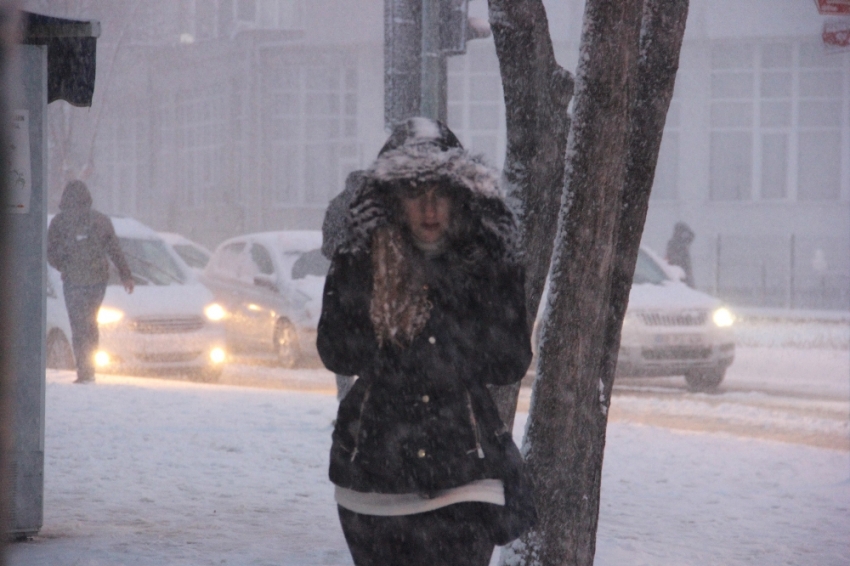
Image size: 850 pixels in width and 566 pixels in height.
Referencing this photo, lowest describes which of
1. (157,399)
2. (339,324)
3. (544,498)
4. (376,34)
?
(157,399)

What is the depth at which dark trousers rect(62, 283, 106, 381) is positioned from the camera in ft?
37.2

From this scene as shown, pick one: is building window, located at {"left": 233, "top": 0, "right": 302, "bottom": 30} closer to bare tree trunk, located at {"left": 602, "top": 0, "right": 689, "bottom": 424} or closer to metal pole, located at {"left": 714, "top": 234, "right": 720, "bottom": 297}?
metal pole, located at {"left": 714, "top": 234, "right": 720, "bottom": 297}

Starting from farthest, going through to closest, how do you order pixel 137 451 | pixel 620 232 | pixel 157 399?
1. pixel 157 399
2. pixel 137 451
3. pixel 620 232

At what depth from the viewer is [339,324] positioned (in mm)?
3082

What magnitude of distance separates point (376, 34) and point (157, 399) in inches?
864

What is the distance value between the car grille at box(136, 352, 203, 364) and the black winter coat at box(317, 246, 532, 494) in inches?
397

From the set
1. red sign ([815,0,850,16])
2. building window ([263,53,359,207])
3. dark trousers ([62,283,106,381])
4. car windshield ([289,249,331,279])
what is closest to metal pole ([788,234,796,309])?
building window ([263,53,359,207])

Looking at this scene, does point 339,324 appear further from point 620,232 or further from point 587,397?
point 620,232

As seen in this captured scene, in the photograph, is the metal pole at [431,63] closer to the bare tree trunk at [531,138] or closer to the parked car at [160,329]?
the bare tree trunk at [531,138]

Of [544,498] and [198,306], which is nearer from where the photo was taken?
[544,498]

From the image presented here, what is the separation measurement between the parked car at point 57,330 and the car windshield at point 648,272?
6263mm

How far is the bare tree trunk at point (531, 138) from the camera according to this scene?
4.59m

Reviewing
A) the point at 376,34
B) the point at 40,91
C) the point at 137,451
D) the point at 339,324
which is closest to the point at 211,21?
the point at 376,34

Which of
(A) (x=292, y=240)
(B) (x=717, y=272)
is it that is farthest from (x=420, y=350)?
(B) (x=717, y=272)
